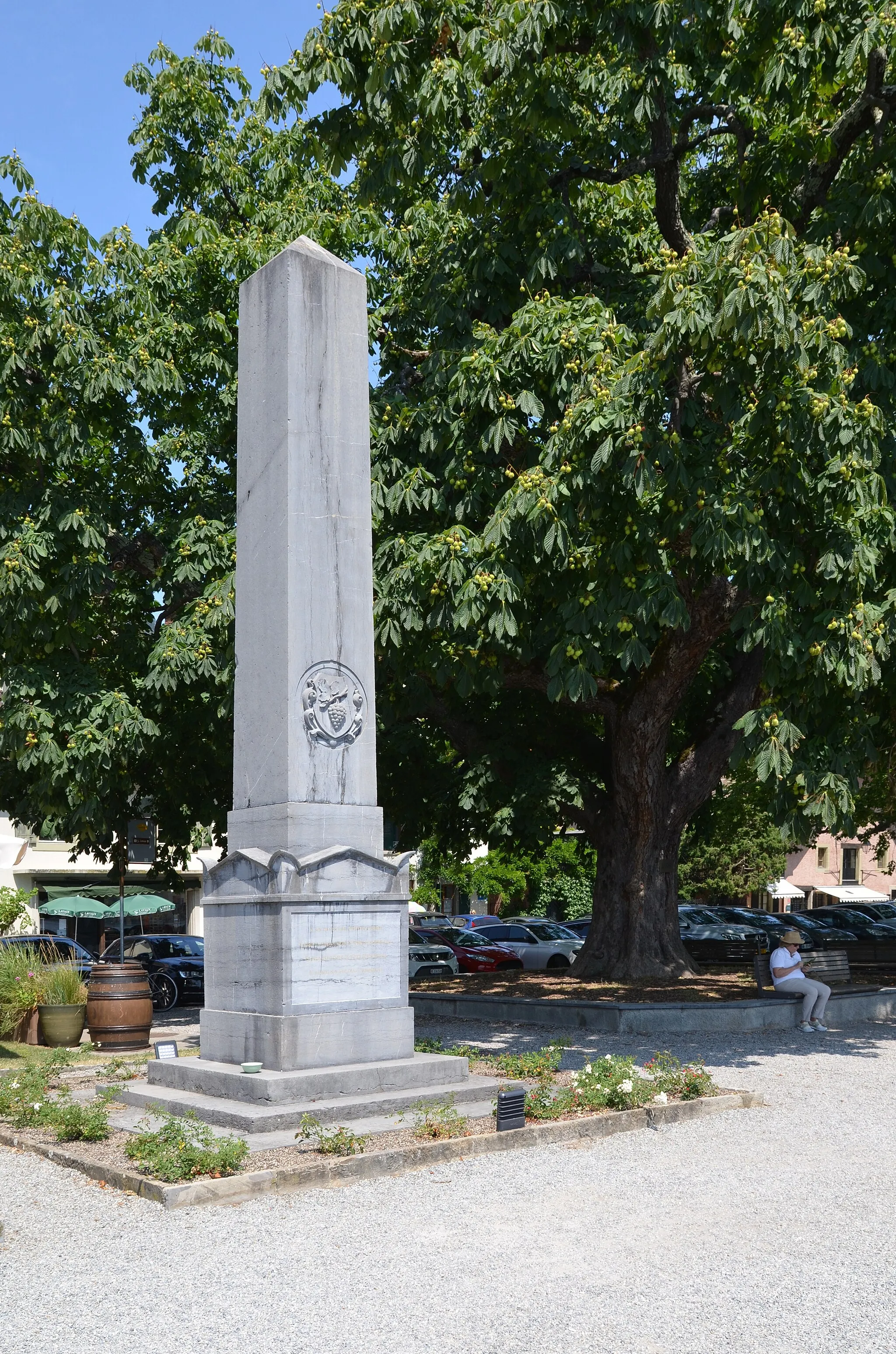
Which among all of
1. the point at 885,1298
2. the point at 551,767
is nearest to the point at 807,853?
the point at 551,767

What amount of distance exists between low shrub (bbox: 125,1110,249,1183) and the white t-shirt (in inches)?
421

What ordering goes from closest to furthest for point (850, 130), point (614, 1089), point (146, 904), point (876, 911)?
point (614, 1089)
point (850, 130)
point (146, 904)
point (876, 911)

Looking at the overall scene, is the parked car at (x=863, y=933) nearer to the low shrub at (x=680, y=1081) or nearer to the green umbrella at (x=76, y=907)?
the low shrub at (x=680, y=1081)

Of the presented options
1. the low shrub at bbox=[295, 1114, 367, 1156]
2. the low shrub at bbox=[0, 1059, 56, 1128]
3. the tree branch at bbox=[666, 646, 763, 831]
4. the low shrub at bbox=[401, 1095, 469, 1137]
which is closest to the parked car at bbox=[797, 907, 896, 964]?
the tree branch at bbox=[666, 646, 763, 831]

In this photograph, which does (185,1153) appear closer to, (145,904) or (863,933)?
(145,904)

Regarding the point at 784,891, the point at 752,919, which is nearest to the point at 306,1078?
the point at 752,919

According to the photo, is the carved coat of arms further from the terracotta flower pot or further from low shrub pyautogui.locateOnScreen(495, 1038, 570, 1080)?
the terracotta flower pot

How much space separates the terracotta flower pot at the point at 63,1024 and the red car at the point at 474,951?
16.8m

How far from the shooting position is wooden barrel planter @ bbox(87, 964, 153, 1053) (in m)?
15.4

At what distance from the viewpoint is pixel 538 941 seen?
1395 inches

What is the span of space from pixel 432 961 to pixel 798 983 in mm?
15180

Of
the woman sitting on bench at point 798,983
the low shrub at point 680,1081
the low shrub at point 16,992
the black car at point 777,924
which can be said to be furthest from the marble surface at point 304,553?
the black car at point 777,924

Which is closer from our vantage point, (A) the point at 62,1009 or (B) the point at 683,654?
(A) the point at 62,1009

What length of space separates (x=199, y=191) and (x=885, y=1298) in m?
19.3
